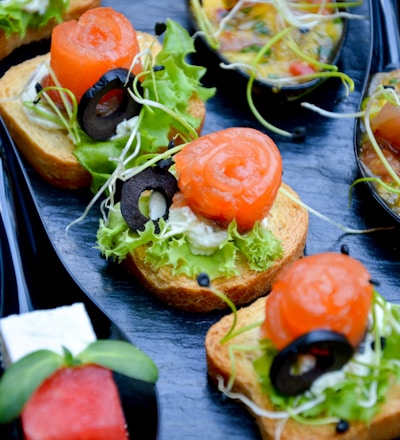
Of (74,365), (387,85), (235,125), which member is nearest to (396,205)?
(387,85)

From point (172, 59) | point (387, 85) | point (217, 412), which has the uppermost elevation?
point (172, 59)

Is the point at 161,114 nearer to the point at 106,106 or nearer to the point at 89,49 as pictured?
the point at 106,106

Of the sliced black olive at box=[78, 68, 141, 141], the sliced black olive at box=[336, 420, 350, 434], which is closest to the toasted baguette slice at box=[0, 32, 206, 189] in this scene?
the sliced black olive at box=[78, 68, 141, 141]

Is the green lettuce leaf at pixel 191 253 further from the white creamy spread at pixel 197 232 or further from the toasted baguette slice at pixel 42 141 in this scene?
the toasted baguette slice at pixel 42 141

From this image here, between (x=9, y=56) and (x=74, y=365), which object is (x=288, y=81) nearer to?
(x=9, y=56)

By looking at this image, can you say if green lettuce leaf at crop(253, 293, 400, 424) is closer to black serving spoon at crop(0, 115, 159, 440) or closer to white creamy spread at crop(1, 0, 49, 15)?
black serving spoon at crop(0, 115, 159, 440)

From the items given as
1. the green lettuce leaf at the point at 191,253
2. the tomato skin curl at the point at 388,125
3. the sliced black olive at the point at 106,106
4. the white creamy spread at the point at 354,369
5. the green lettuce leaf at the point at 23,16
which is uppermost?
the green lettuce leaf at the point at 23,16

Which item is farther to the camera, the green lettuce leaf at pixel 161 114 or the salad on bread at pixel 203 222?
the green lettuce leaf at pixel 161 114

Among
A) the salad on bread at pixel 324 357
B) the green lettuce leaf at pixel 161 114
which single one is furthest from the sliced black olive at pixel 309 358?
the green lettuce leaf at pixel 161 114
